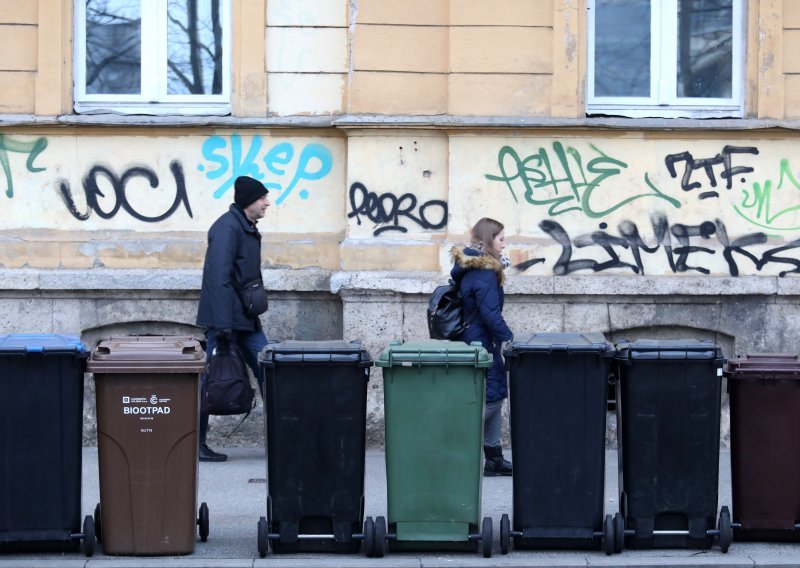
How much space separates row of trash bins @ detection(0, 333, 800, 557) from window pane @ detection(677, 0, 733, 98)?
3.58m

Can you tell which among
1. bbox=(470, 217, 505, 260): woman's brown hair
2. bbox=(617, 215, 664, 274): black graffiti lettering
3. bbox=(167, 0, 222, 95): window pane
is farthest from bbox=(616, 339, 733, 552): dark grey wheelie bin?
bbox=(167, 0, 222, 95): window pane

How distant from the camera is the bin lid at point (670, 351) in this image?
21.1 ft

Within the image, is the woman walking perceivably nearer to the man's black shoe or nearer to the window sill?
the man's black shoe

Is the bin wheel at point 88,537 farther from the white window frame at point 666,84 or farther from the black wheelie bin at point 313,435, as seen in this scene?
the white window frame at point 666,84

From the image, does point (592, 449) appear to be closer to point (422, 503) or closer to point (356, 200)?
point (422, 503)

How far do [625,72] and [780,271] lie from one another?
1.72m

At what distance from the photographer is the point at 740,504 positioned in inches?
261

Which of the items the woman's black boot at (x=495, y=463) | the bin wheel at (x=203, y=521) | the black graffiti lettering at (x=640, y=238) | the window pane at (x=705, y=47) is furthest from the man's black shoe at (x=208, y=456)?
the window pane at (x=705, y=47)

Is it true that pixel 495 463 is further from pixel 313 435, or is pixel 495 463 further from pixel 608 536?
pixel 313 435

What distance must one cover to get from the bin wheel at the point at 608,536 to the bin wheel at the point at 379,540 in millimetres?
1012

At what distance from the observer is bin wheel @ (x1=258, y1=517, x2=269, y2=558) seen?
6.39 meters

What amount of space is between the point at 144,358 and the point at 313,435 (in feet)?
2.74

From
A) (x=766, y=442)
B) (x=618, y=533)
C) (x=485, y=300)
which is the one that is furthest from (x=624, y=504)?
(x=485, y=300)

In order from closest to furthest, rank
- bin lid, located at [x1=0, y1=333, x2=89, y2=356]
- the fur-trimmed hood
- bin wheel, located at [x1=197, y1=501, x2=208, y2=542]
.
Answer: bin lid, located at [x1=0, y1=333, x2=89, y2=356], bin wheel, located at [x1=197, y1=501, x2=208, y2=542], the fur-trimmed hood
